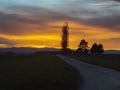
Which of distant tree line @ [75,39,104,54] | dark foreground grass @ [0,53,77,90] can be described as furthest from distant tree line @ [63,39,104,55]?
dark foreground grass @ [0,53,77,90]

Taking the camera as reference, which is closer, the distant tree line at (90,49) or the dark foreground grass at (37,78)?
the dark foreground grass at (37,78)

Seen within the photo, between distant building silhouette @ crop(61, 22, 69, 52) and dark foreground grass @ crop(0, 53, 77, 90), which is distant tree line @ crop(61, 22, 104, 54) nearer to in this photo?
distant building silhouette @ crop(61, 22, 69, 52)

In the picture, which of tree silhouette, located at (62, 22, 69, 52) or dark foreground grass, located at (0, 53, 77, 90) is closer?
dark foreground grass, located at (0, 53, 77, 90)

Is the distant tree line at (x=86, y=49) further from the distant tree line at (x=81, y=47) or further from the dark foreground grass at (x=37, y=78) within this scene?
the dark foreground grass at (x=37, y=78)

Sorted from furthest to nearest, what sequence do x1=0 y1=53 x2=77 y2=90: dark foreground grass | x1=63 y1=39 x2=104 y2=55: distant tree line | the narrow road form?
x1=63 y1=39 x2=104 y2=55: distant tree line
x1=0 y1=53 x2=77 y2=90: dark foreground grass
the narrow road

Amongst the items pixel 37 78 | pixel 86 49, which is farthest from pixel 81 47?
pixel 37 78

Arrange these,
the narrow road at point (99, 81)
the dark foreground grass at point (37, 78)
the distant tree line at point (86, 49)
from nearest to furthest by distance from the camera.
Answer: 1. the narrow road at point (99, 81)
2. the dark foreground grass at point (37, 78)
3. the distant tree line at point (86, 49)

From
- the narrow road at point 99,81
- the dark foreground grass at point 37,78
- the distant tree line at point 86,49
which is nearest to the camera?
the narrow road at point 99,81

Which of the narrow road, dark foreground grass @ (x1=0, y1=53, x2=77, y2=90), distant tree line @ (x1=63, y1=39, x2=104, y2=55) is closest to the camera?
the narrow road

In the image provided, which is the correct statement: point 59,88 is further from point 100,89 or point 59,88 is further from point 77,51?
point 77,51

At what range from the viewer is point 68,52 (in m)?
150

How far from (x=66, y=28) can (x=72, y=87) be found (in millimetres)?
142128

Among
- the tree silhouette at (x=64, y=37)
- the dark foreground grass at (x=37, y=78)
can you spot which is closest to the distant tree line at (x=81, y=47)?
the tree silhouette at (x=64, y=37)

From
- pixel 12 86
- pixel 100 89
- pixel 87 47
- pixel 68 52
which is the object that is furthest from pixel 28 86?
pixel 87 47
